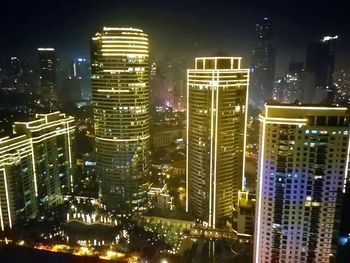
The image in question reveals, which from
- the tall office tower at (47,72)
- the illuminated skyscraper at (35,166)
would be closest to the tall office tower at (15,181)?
the illuminated skyscraper at (35,166)

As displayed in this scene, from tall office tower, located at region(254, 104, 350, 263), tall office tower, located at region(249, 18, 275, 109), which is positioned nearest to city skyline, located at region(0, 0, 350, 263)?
tall office tower, located at region(254, 104, 350, 263)

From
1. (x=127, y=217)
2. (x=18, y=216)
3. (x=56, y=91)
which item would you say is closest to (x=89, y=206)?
(x=127, y=217)

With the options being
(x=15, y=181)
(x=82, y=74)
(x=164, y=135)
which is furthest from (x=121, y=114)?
(x=82, y=74)

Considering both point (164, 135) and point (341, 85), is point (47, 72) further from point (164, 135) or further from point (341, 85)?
point (341, 85)

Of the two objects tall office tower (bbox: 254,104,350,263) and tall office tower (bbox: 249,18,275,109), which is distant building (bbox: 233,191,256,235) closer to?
tall office tower (bbox: 254,104,350,263)

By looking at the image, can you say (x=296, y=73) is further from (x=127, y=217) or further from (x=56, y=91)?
(x=56, y=91)
